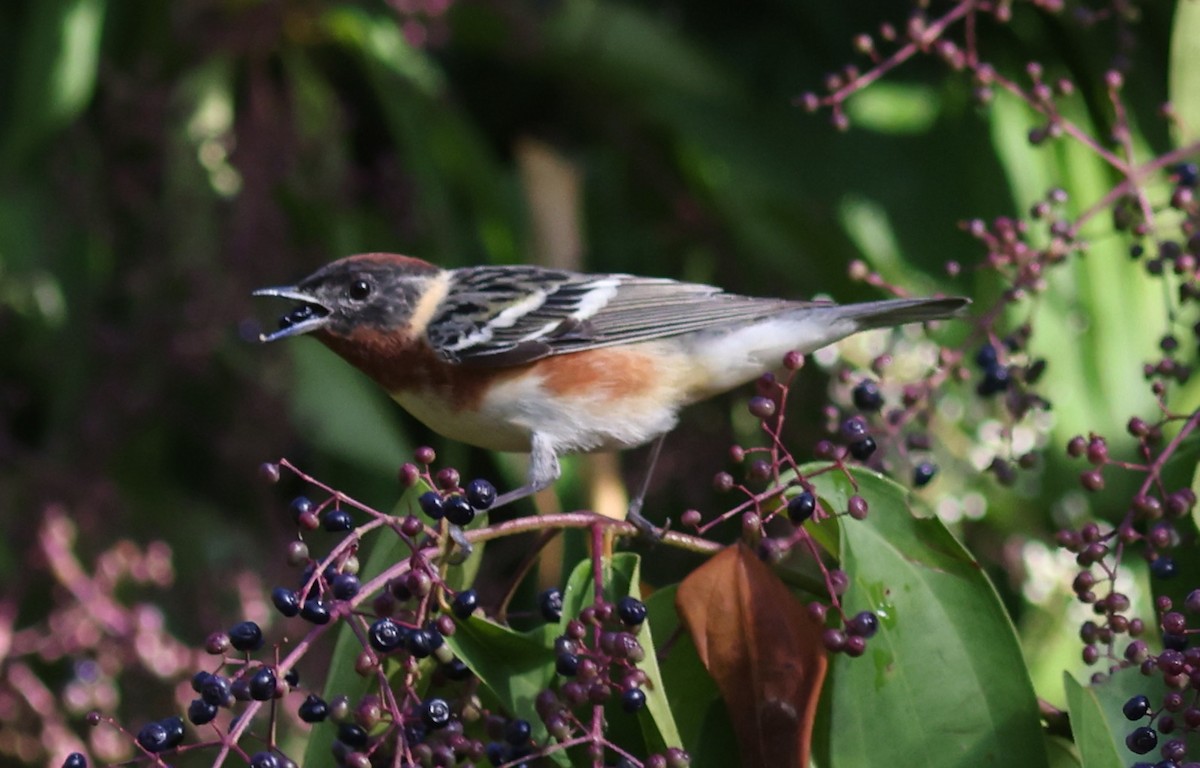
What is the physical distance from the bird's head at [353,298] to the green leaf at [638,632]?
3.27 ft

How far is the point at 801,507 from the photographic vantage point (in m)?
1.64

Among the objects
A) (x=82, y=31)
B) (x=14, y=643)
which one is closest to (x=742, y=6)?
(x=82, y=31)

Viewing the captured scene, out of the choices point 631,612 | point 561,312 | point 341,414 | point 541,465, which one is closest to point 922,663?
point 631,612

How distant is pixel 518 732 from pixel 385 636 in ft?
0.64

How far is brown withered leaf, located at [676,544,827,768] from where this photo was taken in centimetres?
165

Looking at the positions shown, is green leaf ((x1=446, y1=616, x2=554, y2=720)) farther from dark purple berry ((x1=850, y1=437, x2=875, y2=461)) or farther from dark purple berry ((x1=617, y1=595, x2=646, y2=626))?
dark purple berry ((x1=850, y1=437, x2=875, y2=461))

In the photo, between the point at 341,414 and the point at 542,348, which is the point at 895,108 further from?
the point at 341,414

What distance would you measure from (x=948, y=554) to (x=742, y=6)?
271 cm

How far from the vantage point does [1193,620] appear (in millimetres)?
1782

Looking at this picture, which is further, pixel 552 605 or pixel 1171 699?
pixel 552 605

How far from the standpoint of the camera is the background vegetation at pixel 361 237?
3.39 m

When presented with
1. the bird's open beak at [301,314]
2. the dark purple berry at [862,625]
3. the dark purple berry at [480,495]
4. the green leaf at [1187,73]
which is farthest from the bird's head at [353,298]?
the green leaf at [1187,73]

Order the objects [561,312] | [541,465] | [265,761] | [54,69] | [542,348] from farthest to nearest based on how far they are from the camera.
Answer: [54,69], [561,312], [542,348], [541,465], [265,761]

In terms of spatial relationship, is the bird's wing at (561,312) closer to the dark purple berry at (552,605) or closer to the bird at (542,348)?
the bird at (542,348)
